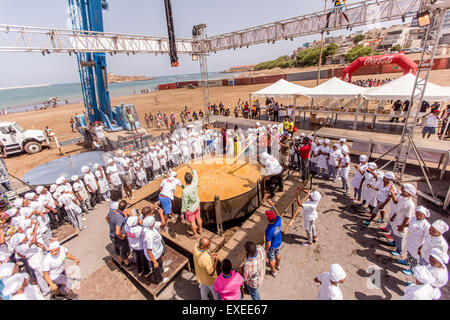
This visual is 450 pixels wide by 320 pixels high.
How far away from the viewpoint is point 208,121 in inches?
754

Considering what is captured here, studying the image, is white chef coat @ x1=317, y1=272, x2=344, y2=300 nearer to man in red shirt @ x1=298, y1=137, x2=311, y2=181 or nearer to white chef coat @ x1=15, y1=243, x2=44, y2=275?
man in red shirt @ x1=298, y1=137, x2=311, y2=181

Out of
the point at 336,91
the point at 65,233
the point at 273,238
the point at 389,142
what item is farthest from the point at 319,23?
the point at 65,233

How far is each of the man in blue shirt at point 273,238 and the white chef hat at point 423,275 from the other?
85.2 inches

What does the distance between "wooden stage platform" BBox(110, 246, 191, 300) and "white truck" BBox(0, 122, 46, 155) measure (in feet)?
58.2

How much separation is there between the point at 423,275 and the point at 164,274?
4.82 metres

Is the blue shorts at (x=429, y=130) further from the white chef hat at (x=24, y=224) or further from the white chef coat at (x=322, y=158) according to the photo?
the white chef hat at (x=24, y=224)

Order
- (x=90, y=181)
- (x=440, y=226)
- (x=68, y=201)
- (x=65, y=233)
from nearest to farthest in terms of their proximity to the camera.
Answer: (x=440, y=226)
(x=68, y=201)
(x=65, y=233)
(x=90, y=181)

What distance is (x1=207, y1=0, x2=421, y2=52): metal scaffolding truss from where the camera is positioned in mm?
10662

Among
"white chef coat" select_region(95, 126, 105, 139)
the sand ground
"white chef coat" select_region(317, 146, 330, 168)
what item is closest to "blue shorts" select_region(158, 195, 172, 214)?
the sand ground

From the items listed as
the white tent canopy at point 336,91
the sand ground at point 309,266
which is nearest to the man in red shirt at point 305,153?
the sand ground at point 309,266

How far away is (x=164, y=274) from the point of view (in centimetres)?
482

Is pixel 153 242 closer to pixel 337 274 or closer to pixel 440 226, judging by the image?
pixel 337 274

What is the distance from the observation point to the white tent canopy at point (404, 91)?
34.5ft
